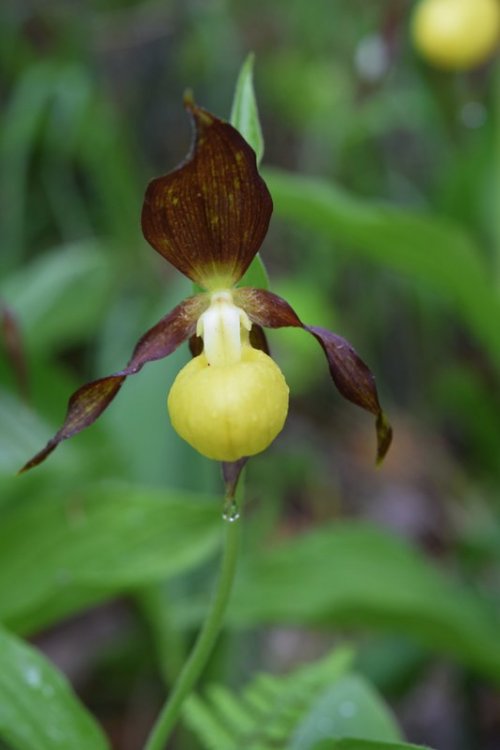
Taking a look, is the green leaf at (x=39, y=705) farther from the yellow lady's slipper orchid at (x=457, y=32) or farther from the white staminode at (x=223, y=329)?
the yellow lady's slipper orchid at (x=457, y=32)

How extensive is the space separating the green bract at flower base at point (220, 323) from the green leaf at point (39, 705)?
0.80ft

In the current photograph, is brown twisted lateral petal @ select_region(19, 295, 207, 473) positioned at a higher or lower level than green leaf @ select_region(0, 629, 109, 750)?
higher

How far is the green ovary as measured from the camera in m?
0.69

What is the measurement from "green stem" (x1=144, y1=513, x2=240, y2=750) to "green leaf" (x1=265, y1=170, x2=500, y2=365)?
92cm

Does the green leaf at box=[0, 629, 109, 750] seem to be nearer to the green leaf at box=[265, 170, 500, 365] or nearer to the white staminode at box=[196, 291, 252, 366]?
the white staminode at box=[196, 291, 252, 366]

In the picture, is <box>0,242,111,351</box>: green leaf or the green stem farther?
<box>0,242,111,351</box>: green leaf

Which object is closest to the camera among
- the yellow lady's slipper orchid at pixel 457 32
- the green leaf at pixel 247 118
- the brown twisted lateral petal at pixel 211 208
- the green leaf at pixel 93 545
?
the brown twisted lateral petal at pixel 211 208

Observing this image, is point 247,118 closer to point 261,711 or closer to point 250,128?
point 250,128

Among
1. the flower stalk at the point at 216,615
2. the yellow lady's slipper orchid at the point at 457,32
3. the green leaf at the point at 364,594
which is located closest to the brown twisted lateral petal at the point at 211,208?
the flower stalk at the point at 216,615

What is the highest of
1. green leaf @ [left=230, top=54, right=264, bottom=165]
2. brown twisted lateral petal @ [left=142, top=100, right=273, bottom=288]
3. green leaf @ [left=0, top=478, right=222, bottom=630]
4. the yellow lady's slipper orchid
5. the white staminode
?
green leaf @ [left=230, top=54, right=264, bottom=165]

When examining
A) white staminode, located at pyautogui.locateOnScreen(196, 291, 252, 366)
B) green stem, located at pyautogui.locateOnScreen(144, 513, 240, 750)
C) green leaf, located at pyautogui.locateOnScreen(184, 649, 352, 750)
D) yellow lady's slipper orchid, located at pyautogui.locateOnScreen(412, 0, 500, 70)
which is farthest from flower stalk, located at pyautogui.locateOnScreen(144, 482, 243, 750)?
yellow lady's slipper orchid, located at pyautogui.locateOnScreen(412, 0, 500, 70)

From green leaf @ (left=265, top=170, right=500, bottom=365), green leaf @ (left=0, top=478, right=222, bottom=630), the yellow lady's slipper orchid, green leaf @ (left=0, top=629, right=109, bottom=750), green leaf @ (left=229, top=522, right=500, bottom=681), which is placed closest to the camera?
green leaf @ (left=0, top=629, right=109, bottom=750)

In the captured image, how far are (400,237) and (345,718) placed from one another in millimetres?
880

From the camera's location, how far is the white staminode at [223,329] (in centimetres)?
74
